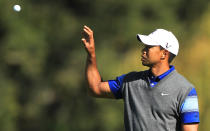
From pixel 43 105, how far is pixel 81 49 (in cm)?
198

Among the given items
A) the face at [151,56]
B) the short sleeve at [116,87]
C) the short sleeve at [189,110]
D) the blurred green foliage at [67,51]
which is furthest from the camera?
the blurred green foliage at [67,51]

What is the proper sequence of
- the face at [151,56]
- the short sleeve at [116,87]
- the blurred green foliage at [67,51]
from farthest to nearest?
the blurred green foliage at [67,51] → the short sleeve at [116,87] → the face at [151,56]

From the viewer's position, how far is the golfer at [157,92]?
480 cm

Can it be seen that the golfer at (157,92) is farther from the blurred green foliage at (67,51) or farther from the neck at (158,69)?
A: the blurred green foliage at (67,51)

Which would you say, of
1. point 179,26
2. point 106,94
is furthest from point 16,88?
point 106,94

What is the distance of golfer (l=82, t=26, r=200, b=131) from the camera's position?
4.80m

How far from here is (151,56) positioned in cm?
498

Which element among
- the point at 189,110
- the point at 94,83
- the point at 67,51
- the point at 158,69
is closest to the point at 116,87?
the point at 94,83

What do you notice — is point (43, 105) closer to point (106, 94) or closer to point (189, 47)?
point (189, 47)

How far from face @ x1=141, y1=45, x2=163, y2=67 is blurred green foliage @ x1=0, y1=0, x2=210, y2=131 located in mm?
8804

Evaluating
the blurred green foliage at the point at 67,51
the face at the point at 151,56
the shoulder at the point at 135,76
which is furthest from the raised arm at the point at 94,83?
the blurred green foliage at the point at 67,51

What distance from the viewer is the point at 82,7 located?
17266 millimetres

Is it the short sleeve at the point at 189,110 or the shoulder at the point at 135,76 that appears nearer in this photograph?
the short sleeve at the point at 189,110

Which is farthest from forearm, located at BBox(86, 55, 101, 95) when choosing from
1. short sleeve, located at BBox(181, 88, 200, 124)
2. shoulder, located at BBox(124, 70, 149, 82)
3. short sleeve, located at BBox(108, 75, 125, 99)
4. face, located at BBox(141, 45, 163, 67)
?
short sleeve, located at BBox(181, 88, 200, 124)
